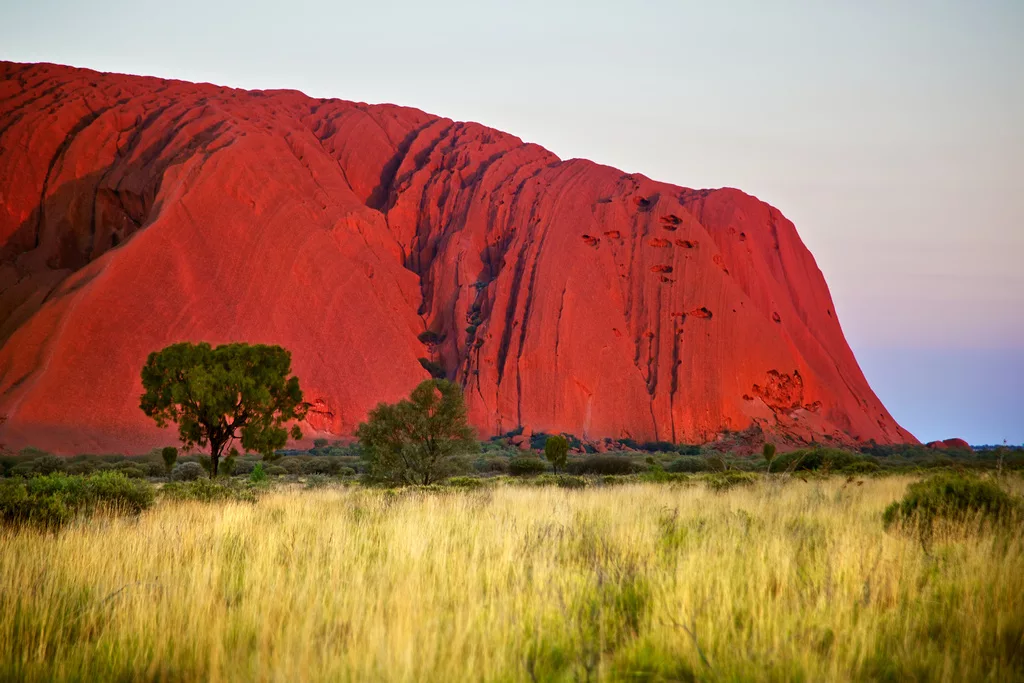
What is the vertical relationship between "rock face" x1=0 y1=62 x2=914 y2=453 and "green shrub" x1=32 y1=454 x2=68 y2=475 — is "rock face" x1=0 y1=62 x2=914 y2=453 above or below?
above

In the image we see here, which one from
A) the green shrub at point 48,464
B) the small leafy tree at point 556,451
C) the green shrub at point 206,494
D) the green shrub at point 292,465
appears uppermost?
the green shrub at point 206,494

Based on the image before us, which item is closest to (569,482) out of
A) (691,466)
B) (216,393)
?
(216,393)

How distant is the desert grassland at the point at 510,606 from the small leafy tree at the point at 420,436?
1801cm

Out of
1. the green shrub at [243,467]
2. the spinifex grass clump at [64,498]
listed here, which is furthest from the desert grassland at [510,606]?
the green shrub at [243,467]

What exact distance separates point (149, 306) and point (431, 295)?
32.6 m

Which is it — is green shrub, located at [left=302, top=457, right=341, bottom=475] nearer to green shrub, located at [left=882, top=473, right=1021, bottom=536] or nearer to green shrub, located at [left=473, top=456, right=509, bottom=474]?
green shrub, located at [left=473, top=456, right=509, bottom=474]

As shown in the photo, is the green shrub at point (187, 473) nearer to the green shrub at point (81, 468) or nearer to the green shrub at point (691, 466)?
the green shrub at point (81, 468)

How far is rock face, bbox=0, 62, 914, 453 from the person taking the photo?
61.8m

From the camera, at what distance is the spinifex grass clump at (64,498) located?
8805 mm

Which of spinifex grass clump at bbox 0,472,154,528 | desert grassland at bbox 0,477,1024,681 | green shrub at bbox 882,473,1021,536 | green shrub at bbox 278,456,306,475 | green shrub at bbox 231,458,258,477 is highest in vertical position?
green shrub at bbox 882,473,1021,536

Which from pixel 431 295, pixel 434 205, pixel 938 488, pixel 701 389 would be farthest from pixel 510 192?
pixel 938 488

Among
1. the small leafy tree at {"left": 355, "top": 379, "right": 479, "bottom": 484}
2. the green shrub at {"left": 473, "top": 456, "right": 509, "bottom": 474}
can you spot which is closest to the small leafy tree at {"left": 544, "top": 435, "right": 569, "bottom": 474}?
the green shrub at {"left": 473, "top": 456, "right": 509, "bottom": 474}

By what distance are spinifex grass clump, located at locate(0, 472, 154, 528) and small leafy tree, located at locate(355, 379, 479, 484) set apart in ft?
44.5

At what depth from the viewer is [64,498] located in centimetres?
1032
